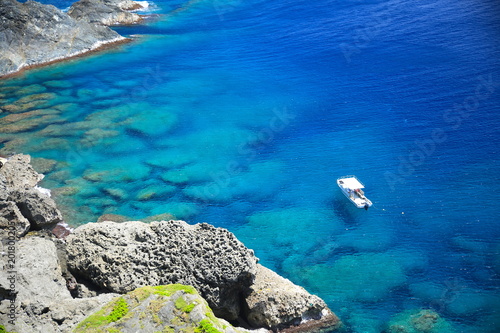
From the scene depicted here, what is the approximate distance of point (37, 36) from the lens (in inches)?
2948

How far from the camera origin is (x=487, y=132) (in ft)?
169

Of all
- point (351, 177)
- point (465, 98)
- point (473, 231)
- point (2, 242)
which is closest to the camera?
point (2, 242)

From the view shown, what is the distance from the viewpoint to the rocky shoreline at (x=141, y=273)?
23.8 m

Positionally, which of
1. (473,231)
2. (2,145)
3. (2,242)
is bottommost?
(473,231)

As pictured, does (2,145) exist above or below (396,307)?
above

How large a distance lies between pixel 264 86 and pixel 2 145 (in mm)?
32991

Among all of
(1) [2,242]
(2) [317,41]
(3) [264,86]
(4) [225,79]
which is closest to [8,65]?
(4) [225,79]

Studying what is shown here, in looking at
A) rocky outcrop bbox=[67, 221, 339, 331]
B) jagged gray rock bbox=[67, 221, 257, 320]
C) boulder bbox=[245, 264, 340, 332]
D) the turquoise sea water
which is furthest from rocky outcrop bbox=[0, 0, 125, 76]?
boulder bbox=[245, 264, 340, 332]

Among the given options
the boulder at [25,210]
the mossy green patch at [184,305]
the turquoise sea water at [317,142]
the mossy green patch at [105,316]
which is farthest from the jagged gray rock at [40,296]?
the turquoise sea water at [317,142]

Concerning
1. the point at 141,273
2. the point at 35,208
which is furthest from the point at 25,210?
the point at 141,273

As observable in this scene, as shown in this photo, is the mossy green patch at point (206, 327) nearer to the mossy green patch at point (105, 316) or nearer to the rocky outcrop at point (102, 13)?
the mossy green patch at point (105, 316)

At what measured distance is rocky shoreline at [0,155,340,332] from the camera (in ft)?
78.1

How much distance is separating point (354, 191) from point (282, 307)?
16.8 metres

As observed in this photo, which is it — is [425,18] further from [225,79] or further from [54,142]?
[54,142]
